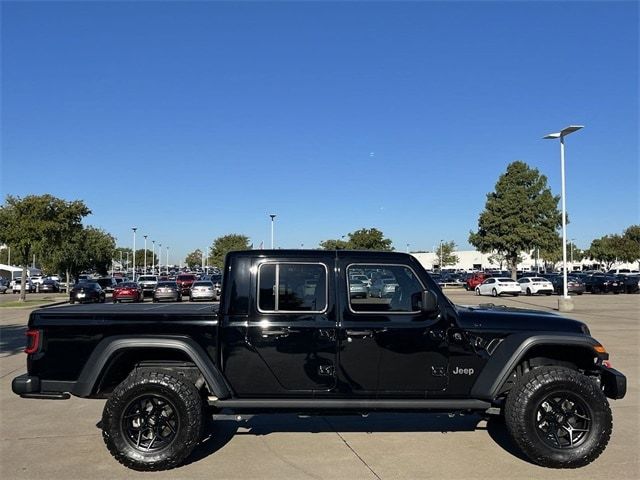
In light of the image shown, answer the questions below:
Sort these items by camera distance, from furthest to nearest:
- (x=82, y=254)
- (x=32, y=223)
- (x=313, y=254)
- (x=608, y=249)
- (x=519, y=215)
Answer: (x=608, y=249) < (x=519, y=215) < (x=82, y=254) < (x=32, y=223) < (x=313, y=254)

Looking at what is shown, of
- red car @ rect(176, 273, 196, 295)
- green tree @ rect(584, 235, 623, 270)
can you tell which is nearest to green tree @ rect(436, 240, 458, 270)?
green tree @ rect(584, 235, 623, 270)

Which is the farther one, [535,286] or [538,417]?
[535,286]

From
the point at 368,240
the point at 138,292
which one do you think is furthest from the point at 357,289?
the point at 368,240

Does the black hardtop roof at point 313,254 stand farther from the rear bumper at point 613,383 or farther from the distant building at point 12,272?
the distant building at point 12,272

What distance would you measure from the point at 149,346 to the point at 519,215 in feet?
176

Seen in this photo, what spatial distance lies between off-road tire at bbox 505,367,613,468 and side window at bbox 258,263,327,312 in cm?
195

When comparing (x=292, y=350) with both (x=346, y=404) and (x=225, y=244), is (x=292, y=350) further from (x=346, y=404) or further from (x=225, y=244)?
(x=225, y=244)

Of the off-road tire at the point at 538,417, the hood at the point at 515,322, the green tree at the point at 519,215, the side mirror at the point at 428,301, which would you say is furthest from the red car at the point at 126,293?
the green tree at the point at 519,215

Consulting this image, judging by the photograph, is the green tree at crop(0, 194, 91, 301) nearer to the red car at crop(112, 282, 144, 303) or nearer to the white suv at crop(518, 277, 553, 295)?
the red car at crop(112, 282, 144, 303)

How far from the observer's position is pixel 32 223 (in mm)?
31453

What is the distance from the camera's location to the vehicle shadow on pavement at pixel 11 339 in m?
12.6

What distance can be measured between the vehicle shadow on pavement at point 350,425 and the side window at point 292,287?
1.56m

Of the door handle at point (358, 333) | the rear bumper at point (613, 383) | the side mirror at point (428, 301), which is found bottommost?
the rear bumper at point (613, 383)

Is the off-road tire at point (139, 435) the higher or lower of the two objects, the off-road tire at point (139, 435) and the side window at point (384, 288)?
the lower
